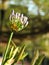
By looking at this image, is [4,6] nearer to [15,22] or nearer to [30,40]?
[30,40]

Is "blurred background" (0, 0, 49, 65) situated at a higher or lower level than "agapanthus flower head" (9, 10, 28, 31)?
lower

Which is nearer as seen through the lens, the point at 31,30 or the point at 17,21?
the point at 17,21

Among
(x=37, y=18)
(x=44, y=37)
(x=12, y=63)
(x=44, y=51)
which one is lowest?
(x=44, y=51)

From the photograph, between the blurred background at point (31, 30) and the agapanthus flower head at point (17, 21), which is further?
the blurred background at point (31, 30)

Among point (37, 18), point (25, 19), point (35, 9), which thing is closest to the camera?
point (25, 19)

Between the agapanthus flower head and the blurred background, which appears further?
the blurred background

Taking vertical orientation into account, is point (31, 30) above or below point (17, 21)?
below

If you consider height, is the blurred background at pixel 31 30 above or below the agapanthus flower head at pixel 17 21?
below

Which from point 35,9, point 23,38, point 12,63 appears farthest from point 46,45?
point 12,63
